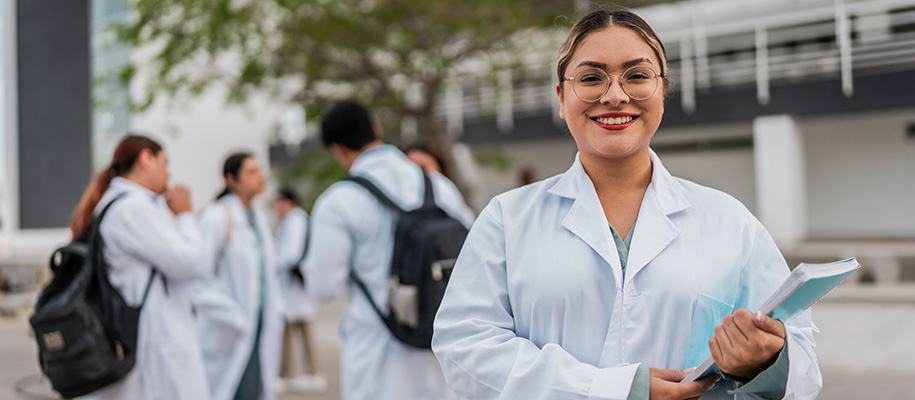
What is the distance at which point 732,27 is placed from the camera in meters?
19.4

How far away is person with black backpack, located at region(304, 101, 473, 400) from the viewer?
11.4 feet

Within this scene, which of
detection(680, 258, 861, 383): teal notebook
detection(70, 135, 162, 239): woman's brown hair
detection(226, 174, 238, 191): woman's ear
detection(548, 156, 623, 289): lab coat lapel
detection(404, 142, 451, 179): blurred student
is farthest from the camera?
detection(226, 174, 238, 191): woman's ear

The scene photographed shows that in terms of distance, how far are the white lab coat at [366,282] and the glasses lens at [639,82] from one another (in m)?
2.05

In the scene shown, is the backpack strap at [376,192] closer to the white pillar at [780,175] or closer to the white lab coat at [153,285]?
the white lab coat at [153,285]

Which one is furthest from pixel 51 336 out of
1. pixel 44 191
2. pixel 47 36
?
pixel 44 191

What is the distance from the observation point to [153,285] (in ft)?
12.2

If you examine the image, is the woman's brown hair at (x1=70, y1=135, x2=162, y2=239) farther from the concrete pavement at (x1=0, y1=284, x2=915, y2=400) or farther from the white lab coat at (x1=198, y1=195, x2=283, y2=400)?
the concrete pavement at (x1=0, y1=284, x2=915, y2=400)

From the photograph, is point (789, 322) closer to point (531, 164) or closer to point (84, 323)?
point (84, 323)

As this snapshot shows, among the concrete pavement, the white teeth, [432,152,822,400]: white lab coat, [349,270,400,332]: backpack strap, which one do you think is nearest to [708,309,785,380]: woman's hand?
[432,152,822,400]: white lab coat

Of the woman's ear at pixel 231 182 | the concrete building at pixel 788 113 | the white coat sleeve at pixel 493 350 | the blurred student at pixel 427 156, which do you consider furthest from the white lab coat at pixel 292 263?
the concrete building at pixel 788 113

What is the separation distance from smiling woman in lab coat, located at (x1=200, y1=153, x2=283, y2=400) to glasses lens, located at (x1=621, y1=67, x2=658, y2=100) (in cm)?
380

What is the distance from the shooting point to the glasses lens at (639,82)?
5.62 feet

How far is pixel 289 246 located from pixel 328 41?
374 centimetres

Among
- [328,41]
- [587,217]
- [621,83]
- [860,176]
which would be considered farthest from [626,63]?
[860,176]
